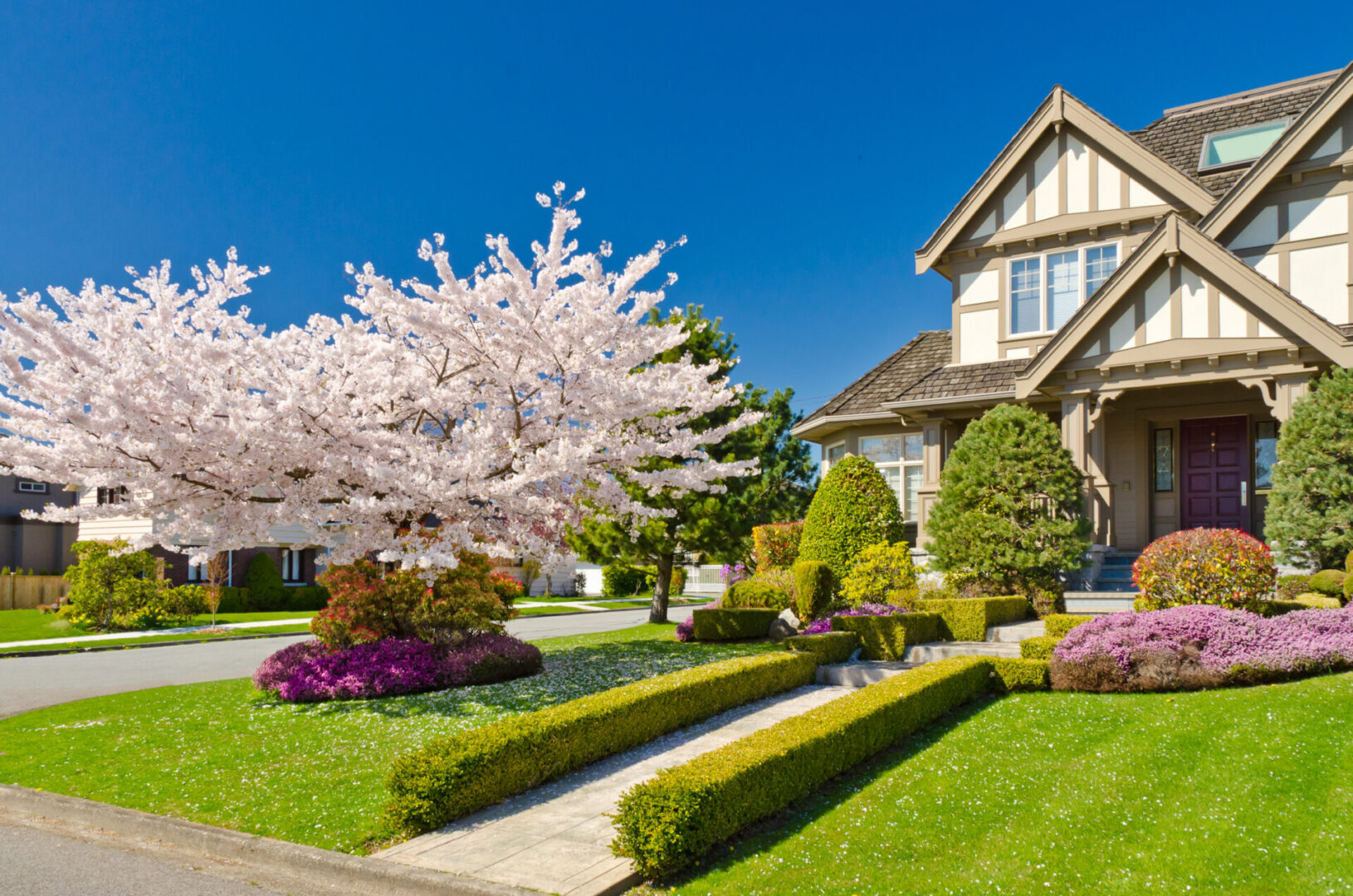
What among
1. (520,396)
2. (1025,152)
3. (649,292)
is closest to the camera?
(649,292)

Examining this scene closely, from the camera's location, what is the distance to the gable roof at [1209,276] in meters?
15.6

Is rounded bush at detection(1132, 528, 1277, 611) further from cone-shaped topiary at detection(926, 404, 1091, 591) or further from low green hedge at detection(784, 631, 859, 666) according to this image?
low green hedge at detection(784, 631, 859, 666)

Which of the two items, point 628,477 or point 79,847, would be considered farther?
point 628,477

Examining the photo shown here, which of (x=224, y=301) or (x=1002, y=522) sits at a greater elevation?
(x=224, y=301)

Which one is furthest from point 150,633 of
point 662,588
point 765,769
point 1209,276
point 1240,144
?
point 1240,144

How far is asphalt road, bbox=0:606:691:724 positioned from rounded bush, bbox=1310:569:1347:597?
16.3m

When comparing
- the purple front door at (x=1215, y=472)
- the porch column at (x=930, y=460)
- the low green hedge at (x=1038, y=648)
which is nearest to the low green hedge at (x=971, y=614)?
the low green hedge at (x=1038, y=648)

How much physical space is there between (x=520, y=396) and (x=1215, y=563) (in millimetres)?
9874

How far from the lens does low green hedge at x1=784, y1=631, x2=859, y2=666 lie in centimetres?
1387

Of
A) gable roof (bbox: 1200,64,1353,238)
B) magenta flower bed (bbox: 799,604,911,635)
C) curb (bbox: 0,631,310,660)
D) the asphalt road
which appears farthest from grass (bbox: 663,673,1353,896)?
curb (bbox: 0,631,310,660)

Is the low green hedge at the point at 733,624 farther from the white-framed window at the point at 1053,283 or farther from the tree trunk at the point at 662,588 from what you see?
the white-framed window at the point at 1053,283

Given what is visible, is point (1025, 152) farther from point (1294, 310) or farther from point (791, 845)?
point (791, 845)

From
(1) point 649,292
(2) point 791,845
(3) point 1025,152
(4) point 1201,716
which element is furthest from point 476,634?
(3) point 1025,152

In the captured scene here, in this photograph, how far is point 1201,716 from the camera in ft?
29.8
